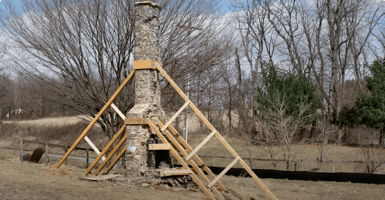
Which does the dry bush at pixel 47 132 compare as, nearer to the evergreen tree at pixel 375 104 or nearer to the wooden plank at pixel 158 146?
the evergreen tree at pixel 375 104

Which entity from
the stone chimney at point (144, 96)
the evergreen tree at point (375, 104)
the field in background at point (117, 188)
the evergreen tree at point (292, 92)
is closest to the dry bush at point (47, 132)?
the evergreen tree at point (292, 92)

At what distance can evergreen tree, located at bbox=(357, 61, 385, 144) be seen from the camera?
24.3 meters

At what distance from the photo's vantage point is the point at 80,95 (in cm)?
1534

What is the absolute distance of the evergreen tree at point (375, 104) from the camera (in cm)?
2433

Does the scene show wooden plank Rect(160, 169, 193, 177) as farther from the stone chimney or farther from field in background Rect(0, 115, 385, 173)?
field in background Rect(0, 115, 385, 173)

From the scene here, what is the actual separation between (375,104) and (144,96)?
64.4 feet

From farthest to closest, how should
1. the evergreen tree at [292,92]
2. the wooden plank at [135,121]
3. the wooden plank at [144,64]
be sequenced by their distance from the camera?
the evergreen tree at [292,92], the wooden plank at [144,64], the wooden plank at [135,121]

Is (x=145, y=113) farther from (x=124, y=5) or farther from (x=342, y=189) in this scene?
(x=342, y=189)

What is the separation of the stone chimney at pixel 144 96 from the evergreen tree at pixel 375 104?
59.6 feet

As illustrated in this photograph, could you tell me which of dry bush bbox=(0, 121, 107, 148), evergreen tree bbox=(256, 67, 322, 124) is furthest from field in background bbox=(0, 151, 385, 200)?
dry bush bbox=(0, 121, 107, 148)

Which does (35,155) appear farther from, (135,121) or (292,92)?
(292,92)

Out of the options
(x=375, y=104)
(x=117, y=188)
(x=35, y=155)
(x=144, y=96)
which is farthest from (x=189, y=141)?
(x=117, y=188)

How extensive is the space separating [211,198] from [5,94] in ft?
115

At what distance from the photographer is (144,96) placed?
10.8m
